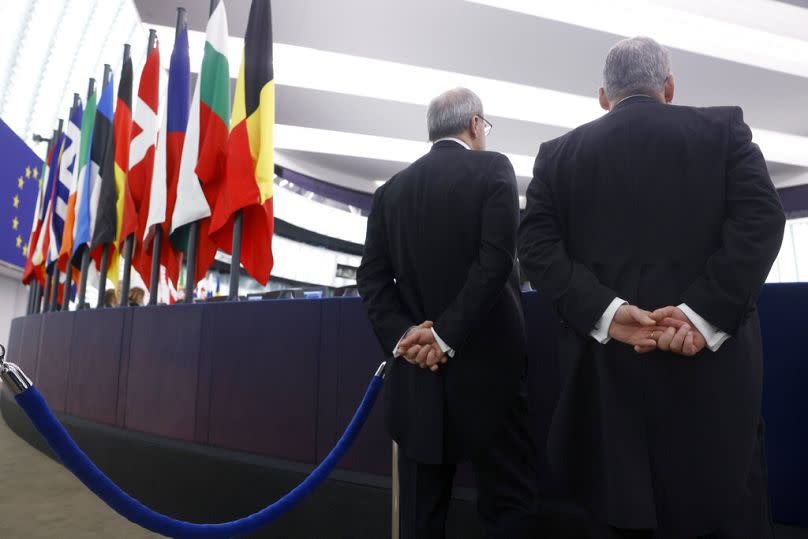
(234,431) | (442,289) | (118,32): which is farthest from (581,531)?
(118,32)

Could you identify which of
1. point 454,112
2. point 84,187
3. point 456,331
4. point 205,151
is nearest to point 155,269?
point 205,151

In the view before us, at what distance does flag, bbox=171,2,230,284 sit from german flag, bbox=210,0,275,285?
9 centimetres

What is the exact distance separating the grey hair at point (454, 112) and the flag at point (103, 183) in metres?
3.17

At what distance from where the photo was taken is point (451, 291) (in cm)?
135

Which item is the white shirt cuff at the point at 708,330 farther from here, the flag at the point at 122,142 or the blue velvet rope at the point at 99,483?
the flag at the point at 122,142

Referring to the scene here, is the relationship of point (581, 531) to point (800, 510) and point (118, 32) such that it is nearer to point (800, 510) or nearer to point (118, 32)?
point (800, 510)

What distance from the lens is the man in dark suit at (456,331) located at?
49.3 inches

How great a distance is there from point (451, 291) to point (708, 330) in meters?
0.61

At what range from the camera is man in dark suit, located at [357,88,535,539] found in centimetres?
125

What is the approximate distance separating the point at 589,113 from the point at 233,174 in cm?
610

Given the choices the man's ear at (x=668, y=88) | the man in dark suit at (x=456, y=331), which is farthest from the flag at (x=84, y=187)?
the man's ear at (x=668, y=88)

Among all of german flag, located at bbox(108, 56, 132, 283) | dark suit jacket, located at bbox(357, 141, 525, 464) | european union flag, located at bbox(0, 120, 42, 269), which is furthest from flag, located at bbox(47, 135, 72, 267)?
dark suit jacket, located at bbox(357, 141, 525, 464)

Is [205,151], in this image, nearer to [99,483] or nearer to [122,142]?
[122,142]

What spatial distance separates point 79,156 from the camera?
4.66 meters
